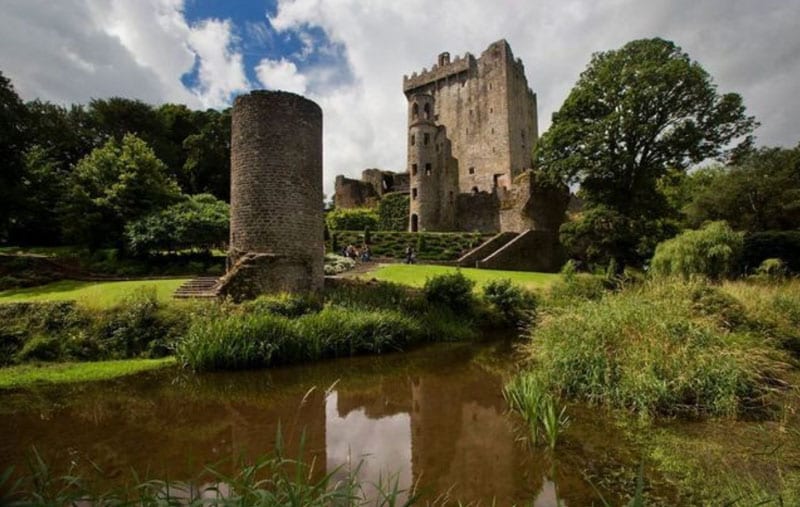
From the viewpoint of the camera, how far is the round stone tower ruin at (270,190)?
43.8 ft

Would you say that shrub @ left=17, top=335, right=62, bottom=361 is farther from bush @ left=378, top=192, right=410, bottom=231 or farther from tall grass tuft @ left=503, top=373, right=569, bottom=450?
bush @ left=378, top=192, right=410, bottom=231

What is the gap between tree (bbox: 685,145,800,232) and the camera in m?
21.6

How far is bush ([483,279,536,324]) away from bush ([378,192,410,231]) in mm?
21689

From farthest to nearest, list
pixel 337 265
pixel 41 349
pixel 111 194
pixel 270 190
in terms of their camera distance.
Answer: pixel 337 265 < pixel 111 194 < pixel 270 190 < pixel 41 349

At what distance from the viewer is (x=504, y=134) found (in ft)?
124

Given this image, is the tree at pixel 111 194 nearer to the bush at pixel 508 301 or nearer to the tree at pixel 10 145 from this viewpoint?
the tree at pixel 10 145

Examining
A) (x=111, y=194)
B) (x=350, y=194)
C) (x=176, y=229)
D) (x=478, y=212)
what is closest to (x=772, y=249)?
(x=478, y=212)

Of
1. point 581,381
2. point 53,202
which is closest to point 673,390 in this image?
point 581,381

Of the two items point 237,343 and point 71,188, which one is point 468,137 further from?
point 237,343

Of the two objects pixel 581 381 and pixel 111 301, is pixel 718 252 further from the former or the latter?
pixel 111 301

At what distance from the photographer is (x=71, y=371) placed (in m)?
8.73

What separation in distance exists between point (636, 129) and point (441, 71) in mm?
27671

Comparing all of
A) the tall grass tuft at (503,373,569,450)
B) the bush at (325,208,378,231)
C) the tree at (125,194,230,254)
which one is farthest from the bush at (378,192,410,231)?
the tall grass tuft at (503,373,569,450)

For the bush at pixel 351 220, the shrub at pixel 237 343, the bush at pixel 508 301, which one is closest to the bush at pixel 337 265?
the bush at pixel 508 301
